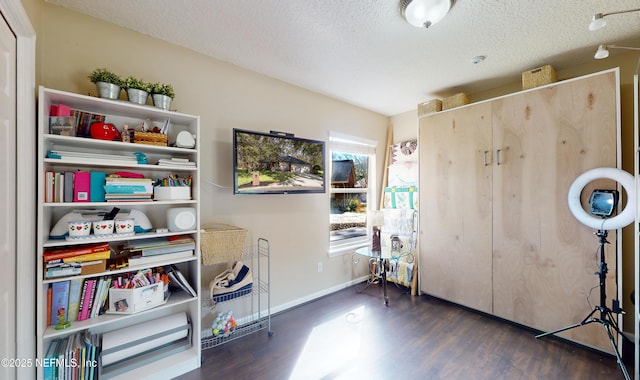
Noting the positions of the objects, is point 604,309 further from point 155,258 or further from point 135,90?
point 135,90

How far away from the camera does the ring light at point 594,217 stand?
1.70m

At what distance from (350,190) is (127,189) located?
2.57m

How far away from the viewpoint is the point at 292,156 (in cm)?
250

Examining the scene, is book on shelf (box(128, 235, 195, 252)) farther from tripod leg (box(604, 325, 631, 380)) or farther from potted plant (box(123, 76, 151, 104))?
tripod leg (box(604, 325, 631, 380))

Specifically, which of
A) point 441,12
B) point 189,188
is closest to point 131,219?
point 189,188

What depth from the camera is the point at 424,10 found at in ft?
5.13

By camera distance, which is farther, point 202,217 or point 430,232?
point 430,232

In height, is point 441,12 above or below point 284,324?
above

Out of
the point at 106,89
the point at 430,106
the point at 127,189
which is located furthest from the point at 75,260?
the point at 430,106

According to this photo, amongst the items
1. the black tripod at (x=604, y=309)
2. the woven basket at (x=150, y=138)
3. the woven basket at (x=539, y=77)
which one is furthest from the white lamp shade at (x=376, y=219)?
the woven basket at (x=150, y=138)

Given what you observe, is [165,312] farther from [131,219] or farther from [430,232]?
[430,232]

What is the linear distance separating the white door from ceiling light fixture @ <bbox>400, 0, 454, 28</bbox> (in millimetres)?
2110

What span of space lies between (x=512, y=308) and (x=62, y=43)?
420cm

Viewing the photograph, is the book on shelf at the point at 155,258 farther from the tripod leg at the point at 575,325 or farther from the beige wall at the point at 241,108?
the tripod leg at the point at 575,325
